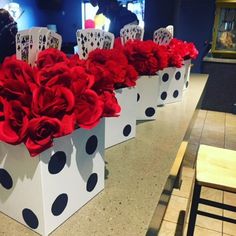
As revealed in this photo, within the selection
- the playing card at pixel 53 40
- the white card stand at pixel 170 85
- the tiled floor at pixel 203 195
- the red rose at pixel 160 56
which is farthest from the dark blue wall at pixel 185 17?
the playing card at pixel 53 40

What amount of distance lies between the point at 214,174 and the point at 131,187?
1.11 ft

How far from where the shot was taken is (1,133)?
0.55m

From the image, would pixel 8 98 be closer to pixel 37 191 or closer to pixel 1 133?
pixel 1 133

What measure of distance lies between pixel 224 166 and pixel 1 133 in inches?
31.9

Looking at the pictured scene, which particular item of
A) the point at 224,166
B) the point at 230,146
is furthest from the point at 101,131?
the point at 230,146

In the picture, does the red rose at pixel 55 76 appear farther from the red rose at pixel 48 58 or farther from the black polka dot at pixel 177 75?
the black polka dot at pixel 177 75

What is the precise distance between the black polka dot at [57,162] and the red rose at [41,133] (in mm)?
54

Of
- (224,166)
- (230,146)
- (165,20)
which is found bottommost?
(230,146)

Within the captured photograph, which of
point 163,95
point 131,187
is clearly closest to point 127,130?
point 131,187

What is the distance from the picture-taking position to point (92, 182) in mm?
757

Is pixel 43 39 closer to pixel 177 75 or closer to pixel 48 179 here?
pixel 48 179

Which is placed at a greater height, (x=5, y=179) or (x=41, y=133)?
(x=41, y=133)

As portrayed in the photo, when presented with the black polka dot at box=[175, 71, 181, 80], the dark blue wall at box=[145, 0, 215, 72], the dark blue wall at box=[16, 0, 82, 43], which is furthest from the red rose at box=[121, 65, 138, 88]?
the dark blue wall at box=[16, 0, 82, 43]

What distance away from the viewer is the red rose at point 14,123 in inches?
21.5
